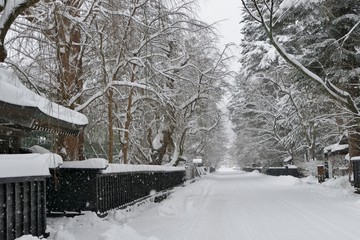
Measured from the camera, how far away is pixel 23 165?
5.90 m

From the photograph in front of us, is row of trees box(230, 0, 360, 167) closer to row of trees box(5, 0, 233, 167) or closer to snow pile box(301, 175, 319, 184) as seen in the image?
snow pile box(301, 175, 319, 184)

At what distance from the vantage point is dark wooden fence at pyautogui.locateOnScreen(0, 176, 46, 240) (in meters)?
5.42

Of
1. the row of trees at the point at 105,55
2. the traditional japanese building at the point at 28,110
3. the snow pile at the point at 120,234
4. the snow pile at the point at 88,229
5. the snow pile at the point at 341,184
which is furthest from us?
the snow pile at the point at 341,184

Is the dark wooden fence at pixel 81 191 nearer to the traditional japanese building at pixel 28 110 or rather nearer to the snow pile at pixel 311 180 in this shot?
the traditional japanese building at pixel 28 110

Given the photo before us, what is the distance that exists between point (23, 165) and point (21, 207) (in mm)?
608

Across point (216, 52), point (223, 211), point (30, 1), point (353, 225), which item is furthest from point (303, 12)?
point (30, 1)

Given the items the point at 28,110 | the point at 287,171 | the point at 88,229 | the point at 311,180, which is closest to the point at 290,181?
the point at 311,180

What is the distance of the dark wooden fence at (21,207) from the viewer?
213 inches

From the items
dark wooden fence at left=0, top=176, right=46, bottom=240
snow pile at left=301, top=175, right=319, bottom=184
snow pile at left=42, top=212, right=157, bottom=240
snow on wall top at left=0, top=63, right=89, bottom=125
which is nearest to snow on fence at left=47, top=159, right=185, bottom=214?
snow pile at left=42, top=212, right=157, bottom=240

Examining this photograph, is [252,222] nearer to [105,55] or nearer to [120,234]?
[120,234]

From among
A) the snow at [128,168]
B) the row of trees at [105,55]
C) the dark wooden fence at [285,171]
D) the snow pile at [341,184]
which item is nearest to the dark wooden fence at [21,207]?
the row of trees at [105,55]

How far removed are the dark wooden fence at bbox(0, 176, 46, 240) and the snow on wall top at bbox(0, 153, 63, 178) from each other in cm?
8

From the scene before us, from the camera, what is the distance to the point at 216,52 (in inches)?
798

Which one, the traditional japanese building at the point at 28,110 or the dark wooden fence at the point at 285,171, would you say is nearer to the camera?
the traditional japanese building at the point at 28,110
